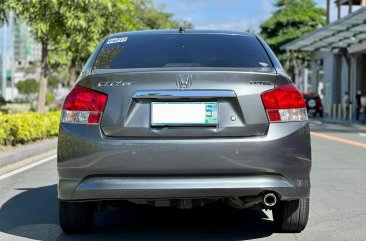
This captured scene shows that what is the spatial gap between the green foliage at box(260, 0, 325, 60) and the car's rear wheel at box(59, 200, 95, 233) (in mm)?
49484

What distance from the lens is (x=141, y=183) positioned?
13.9 feet

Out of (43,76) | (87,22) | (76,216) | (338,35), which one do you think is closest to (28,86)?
(338,35)

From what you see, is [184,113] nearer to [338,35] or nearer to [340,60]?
[338,35]

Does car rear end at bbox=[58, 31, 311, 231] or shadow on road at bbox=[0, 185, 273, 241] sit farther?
shadow on road at bbox=[0, 185, 273, 241]

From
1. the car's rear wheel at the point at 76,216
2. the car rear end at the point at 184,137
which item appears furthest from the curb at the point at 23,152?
the car rear end at the point at 184,137

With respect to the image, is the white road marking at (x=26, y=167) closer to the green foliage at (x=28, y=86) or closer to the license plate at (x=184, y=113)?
the license plate at (x=184, y=113)

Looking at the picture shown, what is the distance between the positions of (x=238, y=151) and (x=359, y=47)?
29768 millimetres

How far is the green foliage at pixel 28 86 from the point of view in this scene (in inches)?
3425

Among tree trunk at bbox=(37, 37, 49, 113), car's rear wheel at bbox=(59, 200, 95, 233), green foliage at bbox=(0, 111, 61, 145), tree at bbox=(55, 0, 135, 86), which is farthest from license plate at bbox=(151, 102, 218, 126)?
tree trunk at bbox=(37, 37, 49, 113)

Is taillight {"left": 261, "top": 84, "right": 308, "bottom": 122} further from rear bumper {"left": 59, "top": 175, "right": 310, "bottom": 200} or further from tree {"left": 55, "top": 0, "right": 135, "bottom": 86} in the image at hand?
tree {"left": 55, "top": 0, "right": 135, "bottom": 86}

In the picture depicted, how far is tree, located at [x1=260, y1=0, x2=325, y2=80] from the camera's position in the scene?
54.7 meters

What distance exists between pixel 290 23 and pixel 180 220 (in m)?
51.7

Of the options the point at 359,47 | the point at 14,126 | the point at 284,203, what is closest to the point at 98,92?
the point at 284,203

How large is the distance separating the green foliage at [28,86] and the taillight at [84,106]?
82556 mm
